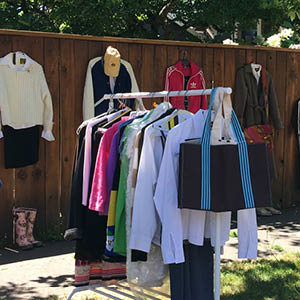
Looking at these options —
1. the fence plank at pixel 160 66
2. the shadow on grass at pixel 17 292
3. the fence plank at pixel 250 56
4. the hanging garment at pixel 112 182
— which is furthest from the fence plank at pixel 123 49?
the shadow on grass at pixel 17 292

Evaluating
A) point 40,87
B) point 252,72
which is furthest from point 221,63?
point 40,87

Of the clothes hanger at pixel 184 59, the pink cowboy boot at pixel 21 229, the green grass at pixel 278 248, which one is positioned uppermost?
the clothes hanger at pixel 184 59

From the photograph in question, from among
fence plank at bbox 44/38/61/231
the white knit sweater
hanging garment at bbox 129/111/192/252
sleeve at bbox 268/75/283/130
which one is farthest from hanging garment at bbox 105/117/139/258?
sleeve at bbox 268/75/283/130

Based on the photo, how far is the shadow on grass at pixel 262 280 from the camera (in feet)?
14.6

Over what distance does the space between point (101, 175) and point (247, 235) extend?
1.09 meters

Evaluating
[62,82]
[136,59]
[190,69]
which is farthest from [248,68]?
[62,82]

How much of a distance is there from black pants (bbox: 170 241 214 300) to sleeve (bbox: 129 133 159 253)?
279 millimetres

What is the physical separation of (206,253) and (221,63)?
4.15 meters

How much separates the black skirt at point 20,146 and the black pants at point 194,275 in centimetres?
294

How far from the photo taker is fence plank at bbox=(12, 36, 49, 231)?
591 centimetres

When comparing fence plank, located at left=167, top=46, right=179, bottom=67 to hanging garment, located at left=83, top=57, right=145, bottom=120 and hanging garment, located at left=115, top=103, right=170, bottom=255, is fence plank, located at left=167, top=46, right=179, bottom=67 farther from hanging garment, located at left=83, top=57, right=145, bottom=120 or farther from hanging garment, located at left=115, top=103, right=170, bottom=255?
hanging garment, located at left=115, top=103, right=170, bottom=255

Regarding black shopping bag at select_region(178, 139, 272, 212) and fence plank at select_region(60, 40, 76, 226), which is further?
fence plank at select_region(60, 40, 76, 226)

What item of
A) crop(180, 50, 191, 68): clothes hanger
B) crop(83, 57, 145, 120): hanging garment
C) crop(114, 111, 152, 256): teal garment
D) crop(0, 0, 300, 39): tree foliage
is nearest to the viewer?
crop(114, 111, 152, 256): teal garment

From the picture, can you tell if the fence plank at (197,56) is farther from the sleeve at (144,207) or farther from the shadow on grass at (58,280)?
the sleeve at (144,207)
